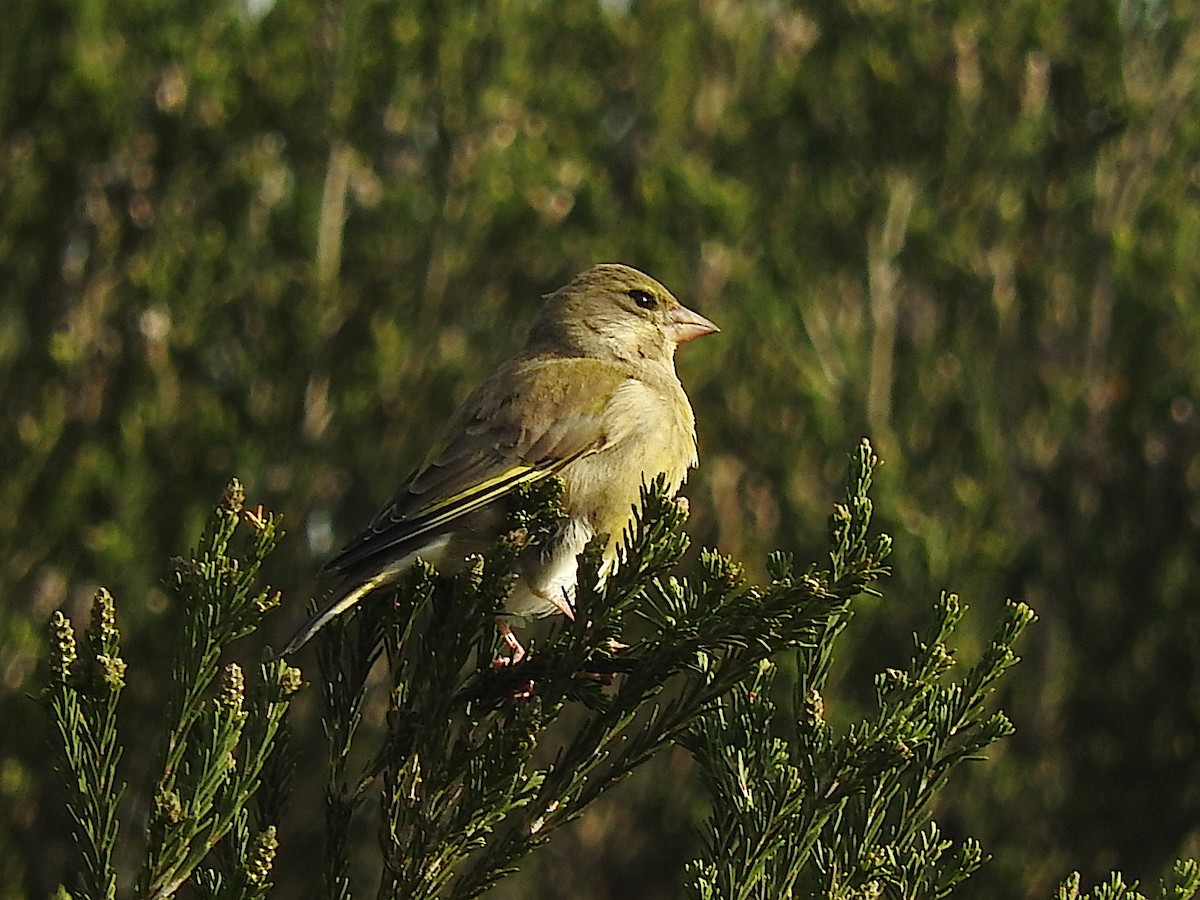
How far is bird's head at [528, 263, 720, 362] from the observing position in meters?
4.95

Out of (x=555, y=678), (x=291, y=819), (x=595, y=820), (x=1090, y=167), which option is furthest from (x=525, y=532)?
(x=1090, y=167)

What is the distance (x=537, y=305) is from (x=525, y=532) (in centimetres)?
453

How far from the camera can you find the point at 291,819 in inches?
252

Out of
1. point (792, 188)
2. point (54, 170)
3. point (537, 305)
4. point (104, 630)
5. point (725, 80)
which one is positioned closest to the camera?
point (104, 630)

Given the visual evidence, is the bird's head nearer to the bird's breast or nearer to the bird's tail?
the bird's breast

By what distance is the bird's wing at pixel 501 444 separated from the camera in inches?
141

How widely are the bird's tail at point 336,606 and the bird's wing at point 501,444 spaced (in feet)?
0.36

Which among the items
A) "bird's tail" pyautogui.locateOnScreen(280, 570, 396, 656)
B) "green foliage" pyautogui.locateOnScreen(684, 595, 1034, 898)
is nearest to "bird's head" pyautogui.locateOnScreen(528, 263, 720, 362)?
"bird's tail" pyautogui.locateOnScreen(280, 570, 396, 656)

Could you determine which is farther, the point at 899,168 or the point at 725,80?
the point at 725,80

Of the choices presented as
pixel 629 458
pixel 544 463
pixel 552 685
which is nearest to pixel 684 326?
pixel 629 458

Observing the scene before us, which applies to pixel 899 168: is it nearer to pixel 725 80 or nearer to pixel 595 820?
pixel 725 80

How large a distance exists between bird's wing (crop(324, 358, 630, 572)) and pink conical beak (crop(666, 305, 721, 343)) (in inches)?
21.8

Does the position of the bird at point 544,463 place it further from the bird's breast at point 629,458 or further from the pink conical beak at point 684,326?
the pink conical beak at point 684,326

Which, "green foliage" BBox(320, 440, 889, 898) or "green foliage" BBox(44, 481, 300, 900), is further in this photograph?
"green foliage" BBox(320, 440, 889, 898)
